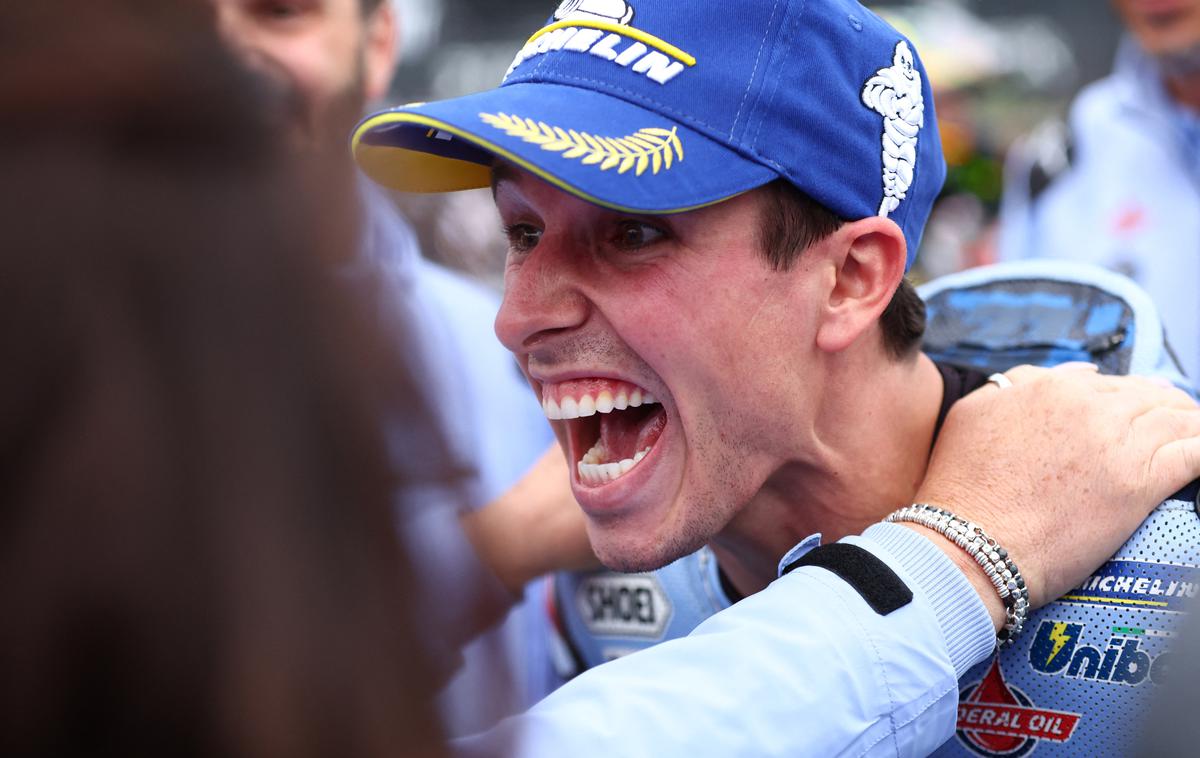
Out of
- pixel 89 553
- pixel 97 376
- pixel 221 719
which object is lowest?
pixel 221 719

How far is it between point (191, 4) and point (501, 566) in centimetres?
160

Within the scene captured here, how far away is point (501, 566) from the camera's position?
2.36 metres

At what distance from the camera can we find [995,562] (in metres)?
1.64

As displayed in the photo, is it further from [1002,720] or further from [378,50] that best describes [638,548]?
[378,50]

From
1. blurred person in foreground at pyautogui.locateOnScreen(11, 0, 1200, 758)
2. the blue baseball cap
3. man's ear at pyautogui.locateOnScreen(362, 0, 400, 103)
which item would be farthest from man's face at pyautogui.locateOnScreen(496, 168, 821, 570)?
man's ear at pyautogui.locateOnScreen(362, 0, 400, 103)

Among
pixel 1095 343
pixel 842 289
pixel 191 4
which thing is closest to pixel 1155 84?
pixel 1095 343

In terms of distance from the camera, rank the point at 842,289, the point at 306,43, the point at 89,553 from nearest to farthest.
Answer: the point at 89,553
the point at 842,289
the point at 306,43

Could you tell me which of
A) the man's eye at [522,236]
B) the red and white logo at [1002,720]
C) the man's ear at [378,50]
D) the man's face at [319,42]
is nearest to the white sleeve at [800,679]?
the red and white logo at [1002,720]

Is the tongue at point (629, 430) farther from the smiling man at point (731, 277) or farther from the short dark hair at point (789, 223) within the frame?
the short dark hair at point (789, 223)

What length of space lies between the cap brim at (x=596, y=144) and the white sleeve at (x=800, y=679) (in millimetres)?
541

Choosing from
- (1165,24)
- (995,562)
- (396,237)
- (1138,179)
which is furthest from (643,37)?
(1138,179)

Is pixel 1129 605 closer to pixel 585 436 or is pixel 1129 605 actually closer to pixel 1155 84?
pixel 585 436

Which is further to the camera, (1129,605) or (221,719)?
(1129,605)

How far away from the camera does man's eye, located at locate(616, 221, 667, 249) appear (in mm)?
1740
